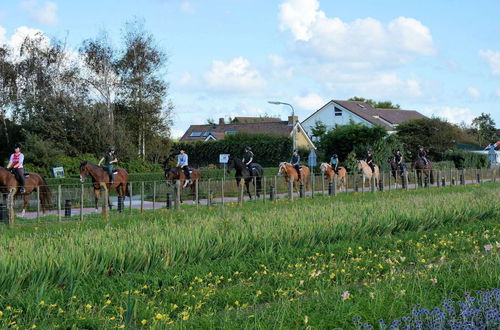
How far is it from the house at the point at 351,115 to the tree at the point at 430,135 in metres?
17.1

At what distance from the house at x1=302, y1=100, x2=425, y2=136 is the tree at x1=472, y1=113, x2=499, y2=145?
95.6ft

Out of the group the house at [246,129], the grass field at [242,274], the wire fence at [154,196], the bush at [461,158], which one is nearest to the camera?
the grass field at [242,274]

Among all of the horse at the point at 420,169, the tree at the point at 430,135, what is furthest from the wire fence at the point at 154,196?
the tree at the point at 430,135

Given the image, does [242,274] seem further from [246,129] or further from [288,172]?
[246,129]

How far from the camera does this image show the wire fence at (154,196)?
1967 cm

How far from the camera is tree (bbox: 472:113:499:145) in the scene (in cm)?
10981

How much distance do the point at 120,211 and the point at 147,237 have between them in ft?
38.3

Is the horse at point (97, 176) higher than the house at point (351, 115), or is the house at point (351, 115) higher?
the house at point (351, 115)

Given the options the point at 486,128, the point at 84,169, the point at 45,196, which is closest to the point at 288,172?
the point at 84,169

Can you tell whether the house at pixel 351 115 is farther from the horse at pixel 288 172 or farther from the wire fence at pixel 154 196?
the horse at pixel 288 172

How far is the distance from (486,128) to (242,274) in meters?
115

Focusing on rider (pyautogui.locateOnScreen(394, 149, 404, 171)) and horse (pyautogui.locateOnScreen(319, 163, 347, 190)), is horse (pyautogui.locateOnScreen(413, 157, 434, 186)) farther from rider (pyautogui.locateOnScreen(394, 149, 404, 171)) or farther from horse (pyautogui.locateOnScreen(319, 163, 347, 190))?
horse (pyautogui.locateOnScreen(319, 163, 347, 190))

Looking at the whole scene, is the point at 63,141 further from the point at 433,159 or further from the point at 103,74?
the point at 433,159

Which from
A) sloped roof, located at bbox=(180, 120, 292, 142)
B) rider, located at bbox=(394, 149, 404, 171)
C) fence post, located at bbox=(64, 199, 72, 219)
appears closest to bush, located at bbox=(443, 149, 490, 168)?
sloped roof, located at bbox=(180, 120, 292, 142)
